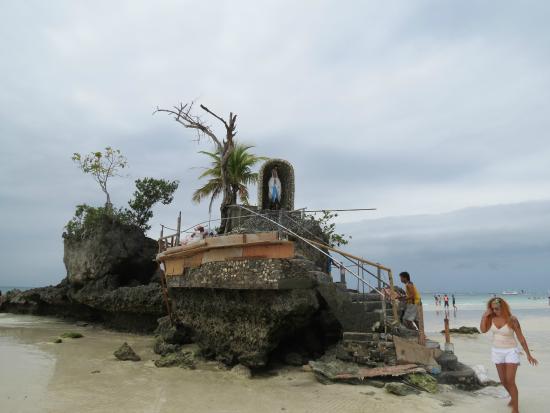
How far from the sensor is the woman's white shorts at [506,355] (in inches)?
232

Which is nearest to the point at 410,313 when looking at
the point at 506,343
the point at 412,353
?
the point at 412,353

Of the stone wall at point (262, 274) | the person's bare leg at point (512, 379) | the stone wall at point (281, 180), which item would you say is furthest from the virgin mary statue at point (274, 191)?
the person's bare leg at point (512, 379)

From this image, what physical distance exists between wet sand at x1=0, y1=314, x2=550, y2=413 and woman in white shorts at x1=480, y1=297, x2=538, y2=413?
0.73 m

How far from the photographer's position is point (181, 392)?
24.4 ft

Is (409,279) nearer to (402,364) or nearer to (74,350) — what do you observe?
(402,364)

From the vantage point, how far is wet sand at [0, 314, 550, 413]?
21.4ft

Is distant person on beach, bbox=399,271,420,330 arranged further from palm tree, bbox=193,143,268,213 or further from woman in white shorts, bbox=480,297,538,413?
palm tree, bbox=193,143,268,213

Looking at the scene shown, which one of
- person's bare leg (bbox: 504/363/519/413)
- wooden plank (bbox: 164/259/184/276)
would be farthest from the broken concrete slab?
wooden plank (bbox: 164/259/184/276)

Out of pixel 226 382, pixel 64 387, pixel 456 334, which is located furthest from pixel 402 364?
pixel 456 334

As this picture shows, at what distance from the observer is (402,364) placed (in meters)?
7.71

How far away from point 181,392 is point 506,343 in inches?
207

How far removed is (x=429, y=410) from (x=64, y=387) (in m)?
6.37

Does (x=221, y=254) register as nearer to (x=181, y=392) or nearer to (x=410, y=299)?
(x=181, y=392)

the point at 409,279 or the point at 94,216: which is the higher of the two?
the point at 94,216
